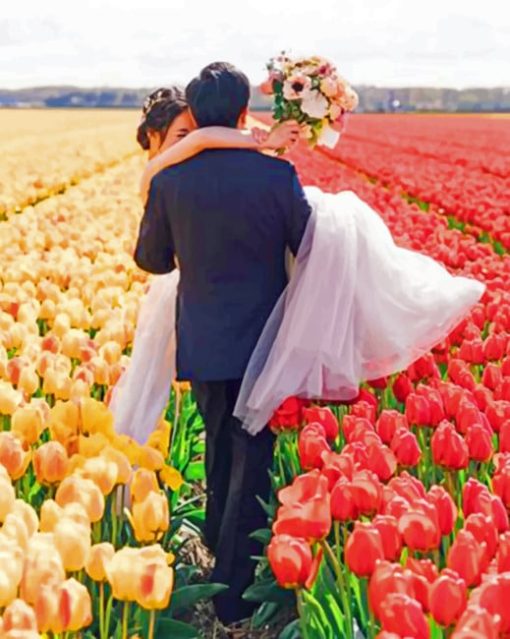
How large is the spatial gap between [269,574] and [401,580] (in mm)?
1637

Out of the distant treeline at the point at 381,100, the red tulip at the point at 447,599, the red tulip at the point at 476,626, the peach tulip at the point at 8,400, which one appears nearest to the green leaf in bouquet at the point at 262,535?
the peach tulip at the point at 8,400

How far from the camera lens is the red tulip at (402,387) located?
3.96m

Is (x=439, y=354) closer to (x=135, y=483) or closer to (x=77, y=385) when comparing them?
(x=77, y=385)

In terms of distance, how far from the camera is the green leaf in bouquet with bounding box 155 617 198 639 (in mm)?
2992

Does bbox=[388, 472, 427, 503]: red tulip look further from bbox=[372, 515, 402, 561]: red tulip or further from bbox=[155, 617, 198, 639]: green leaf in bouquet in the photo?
bbox=[155, 617, 198, 639]: green leaf in bouquet

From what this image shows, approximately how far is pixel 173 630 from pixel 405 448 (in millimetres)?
797

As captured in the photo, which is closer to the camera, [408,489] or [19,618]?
[19,618]

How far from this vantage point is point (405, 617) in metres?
2.06

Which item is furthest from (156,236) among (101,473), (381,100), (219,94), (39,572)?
(381,100)

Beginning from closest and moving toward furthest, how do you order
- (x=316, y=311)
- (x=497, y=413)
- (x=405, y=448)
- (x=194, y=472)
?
(x=405, y=448), (x=497, y=413), (x=316, y=311), (x=194, y=472)

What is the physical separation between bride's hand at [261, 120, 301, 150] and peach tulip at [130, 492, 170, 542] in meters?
Result: 1.23

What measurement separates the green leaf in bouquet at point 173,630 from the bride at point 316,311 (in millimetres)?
723

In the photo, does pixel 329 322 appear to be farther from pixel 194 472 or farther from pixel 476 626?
pixel 476 626

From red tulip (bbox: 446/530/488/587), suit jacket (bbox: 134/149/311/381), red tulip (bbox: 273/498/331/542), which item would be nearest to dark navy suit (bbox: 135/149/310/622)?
suit jacket (bbox: 134/149/311/381)
